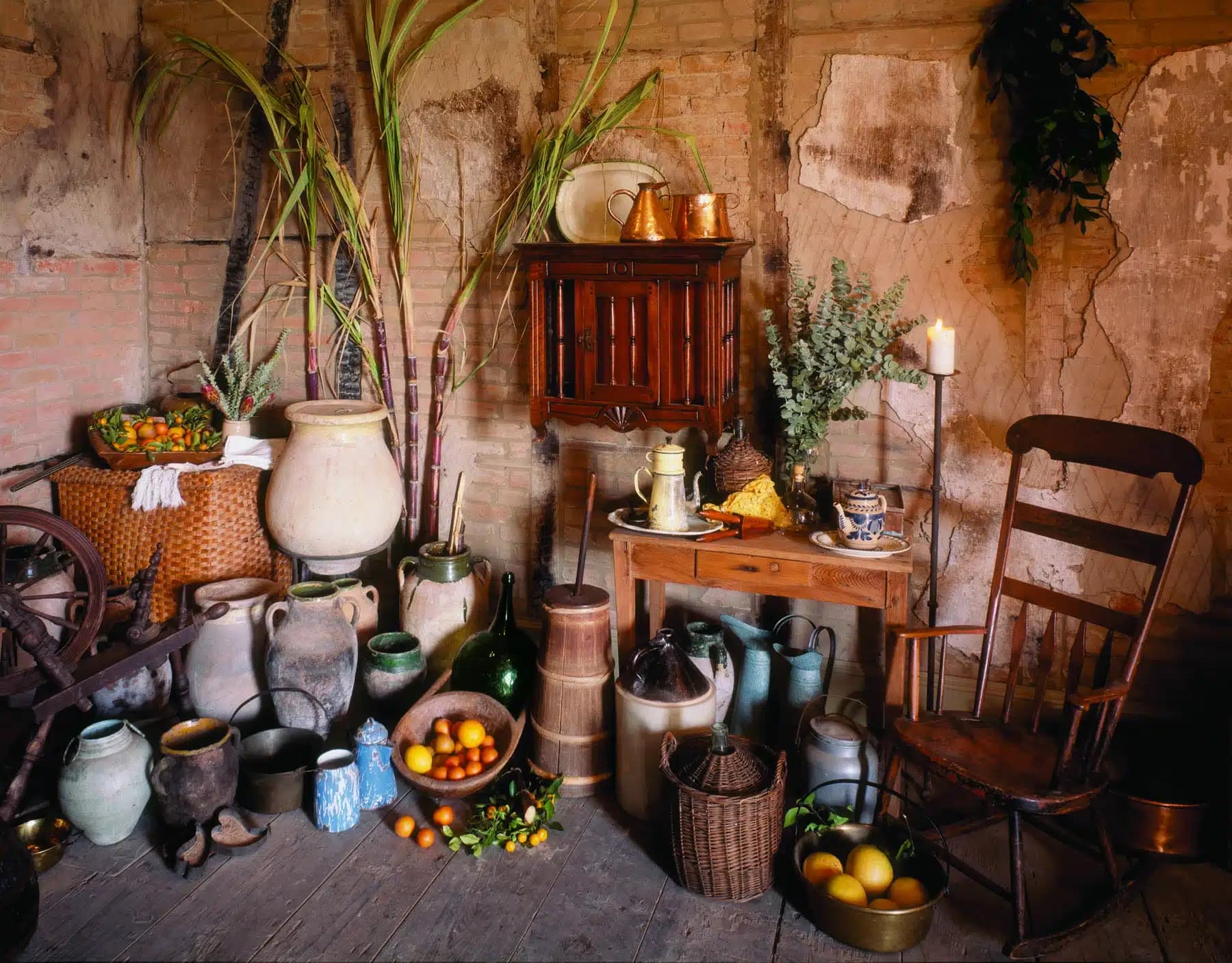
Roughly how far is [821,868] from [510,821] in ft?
3.13

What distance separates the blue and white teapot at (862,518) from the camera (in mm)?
3131

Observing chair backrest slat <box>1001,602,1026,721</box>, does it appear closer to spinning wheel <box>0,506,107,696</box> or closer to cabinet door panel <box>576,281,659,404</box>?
cabinet door panel <box>576,281,659,404</box>

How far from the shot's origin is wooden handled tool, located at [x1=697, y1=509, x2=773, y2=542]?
329 cm

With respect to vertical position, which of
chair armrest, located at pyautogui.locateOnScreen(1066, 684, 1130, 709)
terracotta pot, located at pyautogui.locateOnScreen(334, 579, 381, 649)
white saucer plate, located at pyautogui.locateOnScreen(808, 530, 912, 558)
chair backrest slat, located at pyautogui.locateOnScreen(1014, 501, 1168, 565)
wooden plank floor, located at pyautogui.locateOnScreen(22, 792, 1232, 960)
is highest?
chair backrest slat, located at pyautogui.locateOnScreen(1014, 501, 1168, 565)

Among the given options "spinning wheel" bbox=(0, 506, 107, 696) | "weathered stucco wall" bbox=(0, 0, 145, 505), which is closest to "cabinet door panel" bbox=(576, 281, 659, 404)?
"spinning wheel" bbox=(0, 506, 107, 696)

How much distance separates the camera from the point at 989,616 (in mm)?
3010

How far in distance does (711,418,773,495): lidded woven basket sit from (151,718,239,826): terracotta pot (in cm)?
180

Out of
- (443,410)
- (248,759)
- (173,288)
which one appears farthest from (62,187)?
(248,759)

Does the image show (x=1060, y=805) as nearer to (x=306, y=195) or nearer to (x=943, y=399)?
(x=943, y=399)

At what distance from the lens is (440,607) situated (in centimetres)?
380

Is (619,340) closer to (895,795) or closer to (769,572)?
(769,572)

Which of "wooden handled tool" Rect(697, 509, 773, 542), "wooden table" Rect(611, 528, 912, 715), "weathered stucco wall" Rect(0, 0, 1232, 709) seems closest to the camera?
"wooden table" Rect(611, 528, 912, 715)

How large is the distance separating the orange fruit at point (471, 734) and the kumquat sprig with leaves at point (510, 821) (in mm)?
171

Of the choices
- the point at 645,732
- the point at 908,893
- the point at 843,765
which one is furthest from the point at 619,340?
the point at 908,893
